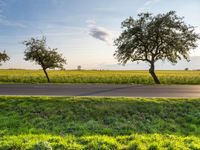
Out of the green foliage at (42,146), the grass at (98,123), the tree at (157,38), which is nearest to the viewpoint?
the green foliage at (42,146)

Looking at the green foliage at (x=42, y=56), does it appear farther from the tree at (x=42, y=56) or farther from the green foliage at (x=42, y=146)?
the green foliage at (x=42, y=146)

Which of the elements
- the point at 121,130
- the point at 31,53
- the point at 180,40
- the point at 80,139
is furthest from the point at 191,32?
the point at 80,139

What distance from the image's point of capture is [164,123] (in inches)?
512

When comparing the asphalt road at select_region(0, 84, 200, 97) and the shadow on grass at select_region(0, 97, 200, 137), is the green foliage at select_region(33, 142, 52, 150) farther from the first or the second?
the asphalt road at select_region(0, 84, 200, 97)

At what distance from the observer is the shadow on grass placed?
12125 mm

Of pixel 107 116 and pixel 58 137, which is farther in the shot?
pixel 107 116

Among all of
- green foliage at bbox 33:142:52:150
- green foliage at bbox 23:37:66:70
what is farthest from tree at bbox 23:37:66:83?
green foliage at bbox 33:142:52:150

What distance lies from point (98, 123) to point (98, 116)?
0.83 meters

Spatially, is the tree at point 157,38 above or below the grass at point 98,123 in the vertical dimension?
above

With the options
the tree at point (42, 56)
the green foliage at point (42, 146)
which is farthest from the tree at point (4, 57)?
the green foliage at point (42, 146)

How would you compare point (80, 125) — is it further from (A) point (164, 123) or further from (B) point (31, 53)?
(B) point (31, 53)

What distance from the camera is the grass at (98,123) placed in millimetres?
10016

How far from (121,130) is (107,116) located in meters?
1.77

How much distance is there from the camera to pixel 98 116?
1370 centimetres
